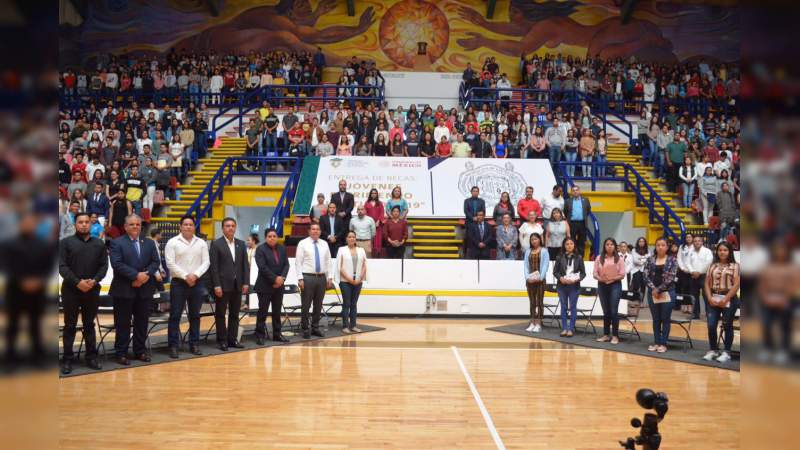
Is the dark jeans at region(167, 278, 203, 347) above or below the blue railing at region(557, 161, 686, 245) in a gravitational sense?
below

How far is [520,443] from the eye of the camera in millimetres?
4688

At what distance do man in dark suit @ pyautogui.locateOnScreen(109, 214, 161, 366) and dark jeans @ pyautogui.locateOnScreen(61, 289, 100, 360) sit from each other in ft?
1.30

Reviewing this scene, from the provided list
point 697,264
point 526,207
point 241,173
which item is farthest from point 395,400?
point 241,173

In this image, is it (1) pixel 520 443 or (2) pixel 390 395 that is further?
(2) pixel 390 395

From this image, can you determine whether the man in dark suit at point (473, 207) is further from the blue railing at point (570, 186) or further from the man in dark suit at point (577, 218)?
the blue railing at point (570, 186)

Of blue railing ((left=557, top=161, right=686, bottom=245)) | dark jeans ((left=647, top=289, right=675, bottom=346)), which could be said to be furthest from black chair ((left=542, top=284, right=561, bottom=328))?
blue railing ((left=557, top=161, right=686, bottom=245))

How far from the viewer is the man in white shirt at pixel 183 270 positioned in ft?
26.4

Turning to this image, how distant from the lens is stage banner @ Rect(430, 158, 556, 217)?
587 inches

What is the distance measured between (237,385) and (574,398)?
3232 millimetres

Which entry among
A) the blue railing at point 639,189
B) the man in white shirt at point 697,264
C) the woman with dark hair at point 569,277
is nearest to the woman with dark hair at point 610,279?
the woman with dark hair at point 569,277

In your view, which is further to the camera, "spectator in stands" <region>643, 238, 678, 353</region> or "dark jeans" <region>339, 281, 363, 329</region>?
"dark jeans" <region>339, 281, 363, 329</region>

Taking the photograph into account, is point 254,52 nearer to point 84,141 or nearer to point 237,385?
point 84,141

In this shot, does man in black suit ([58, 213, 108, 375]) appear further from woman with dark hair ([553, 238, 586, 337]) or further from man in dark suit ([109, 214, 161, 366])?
woman with dark hair ([553, 238, 586, 337])

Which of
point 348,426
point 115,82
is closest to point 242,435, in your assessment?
point 348,426
